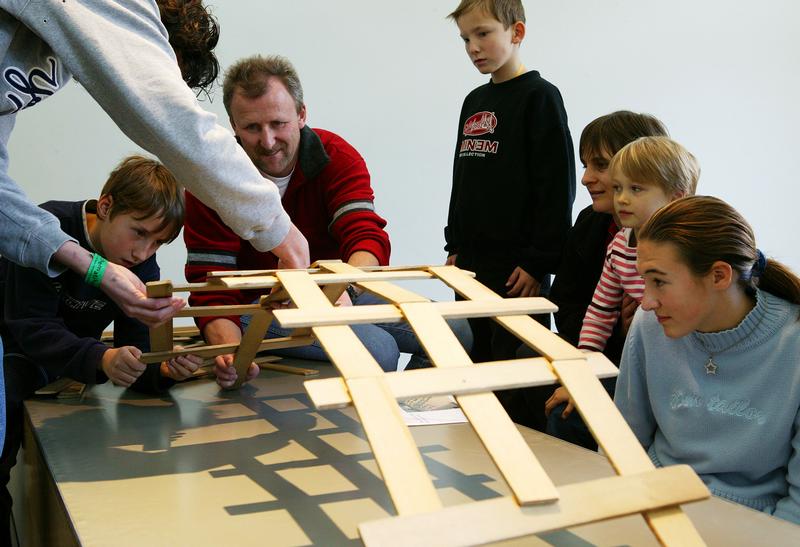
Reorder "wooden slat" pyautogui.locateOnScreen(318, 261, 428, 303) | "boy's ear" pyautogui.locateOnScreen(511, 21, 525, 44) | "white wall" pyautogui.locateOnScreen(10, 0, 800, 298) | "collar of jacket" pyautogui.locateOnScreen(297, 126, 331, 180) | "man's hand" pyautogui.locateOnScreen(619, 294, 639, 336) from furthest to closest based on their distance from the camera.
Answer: "white wall" pyautogui.locateOnScreen(10, 0, 800, 298) → "boy's ear" pyautogui.locateOnScreen(511, 21, 525, 44) → "collar of jacket" pyautogui.locateOnScreen(297, 126, 331, 180) → "man's hand" pyautogui.locateOnScreen(619, 294, 639, 336) → "wooden slat" pyautogui.locateOnScreen(318, 261, 428, 303)

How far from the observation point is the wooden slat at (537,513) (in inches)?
28.8

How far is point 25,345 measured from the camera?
1.57m

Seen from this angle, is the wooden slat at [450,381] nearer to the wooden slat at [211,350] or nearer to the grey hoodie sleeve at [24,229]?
the grey hoodie sleeve at [24,229]

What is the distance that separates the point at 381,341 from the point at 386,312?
799 mm

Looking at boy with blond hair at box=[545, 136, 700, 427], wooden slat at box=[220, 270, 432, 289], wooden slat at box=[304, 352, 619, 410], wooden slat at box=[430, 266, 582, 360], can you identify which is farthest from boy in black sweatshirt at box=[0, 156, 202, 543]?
boy with blond hair at box=[545, 136, 700, 427]

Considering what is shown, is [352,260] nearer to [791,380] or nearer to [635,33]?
[791,380]

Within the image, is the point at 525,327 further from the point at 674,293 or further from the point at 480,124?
the point at 480,124

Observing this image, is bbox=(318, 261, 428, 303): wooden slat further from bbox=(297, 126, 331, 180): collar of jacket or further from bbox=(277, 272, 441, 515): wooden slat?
bbox=(297, 126, 331, 180): collar of jacket

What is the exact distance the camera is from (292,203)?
2.03 m

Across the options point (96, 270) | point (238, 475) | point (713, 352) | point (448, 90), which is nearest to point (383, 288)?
point (238, 475)

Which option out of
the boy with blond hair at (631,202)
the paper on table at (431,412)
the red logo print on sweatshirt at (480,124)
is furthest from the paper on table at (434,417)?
the red logo print on sweatshirt at (480,124)

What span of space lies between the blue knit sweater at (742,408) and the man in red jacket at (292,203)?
68cm

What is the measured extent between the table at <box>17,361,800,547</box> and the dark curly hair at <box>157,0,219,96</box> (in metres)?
0.60

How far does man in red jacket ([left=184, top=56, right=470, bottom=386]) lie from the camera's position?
6.05ft
